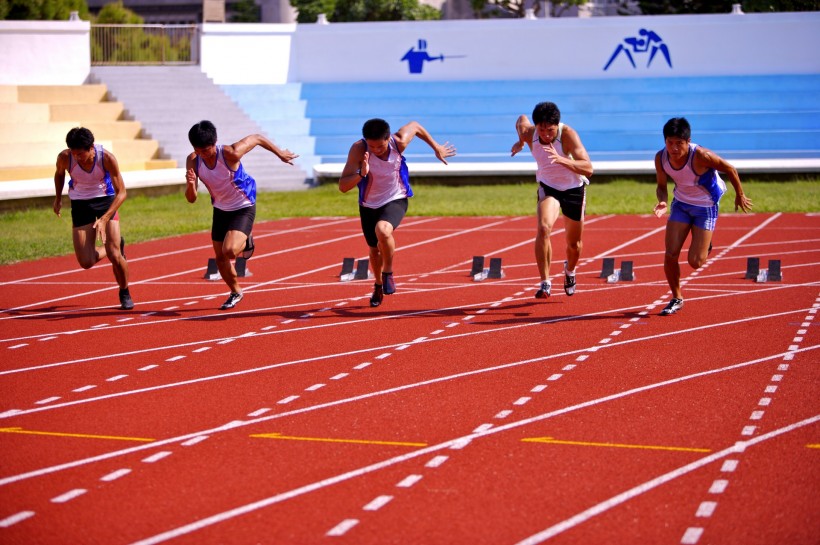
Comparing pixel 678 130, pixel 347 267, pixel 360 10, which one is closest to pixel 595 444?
pixel 678 130

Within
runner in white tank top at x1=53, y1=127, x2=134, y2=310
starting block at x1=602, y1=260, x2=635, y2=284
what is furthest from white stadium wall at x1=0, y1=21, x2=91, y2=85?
starting block at x1=602, y1=260, x2=635, y2=284

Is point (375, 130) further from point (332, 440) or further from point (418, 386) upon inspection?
point (332, 440)

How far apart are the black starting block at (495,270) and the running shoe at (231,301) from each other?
10.3 feet

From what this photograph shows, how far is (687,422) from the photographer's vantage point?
708 centimetres

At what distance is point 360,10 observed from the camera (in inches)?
2115

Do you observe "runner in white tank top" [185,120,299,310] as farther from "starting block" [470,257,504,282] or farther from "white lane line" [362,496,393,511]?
"white lane line" [362,496,393,511]

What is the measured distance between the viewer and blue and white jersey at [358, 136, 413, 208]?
457 inches

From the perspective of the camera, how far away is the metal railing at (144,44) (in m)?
31.5

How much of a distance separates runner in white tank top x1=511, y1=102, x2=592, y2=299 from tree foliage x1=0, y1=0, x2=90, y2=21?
975 inches

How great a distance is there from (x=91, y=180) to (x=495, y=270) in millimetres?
4542

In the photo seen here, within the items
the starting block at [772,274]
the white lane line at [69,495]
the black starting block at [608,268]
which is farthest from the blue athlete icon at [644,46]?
the white lane line at [69,495]

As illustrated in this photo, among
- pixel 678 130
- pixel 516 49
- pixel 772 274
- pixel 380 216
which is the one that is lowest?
pixel 772 274

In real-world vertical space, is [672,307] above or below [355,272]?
above

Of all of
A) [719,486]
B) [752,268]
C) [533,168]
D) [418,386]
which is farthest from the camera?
[533,168]
